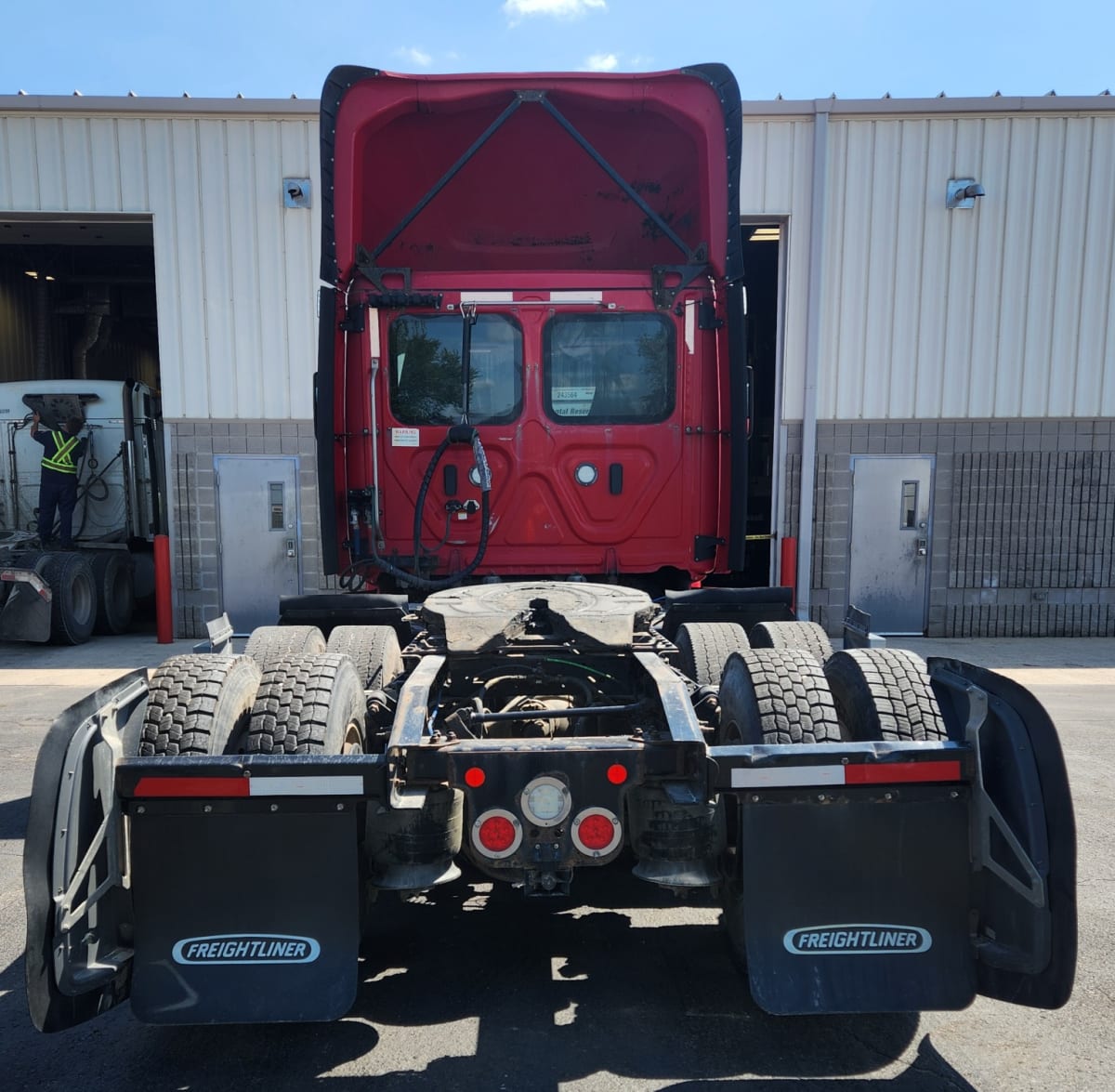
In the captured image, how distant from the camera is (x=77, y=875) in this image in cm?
216

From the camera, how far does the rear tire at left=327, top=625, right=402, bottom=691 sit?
3.76m

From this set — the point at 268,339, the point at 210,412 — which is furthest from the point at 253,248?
the point at 210,412

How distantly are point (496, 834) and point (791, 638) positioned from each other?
202 cm

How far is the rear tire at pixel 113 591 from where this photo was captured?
9.73 metres

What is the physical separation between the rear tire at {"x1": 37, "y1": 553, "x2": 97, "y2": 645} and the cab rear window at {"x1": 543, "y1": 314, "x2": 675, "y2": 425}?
710 cm

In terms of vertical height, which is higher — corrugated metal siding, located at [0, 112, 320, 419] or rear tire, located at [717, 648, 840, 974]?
corrugated metal siding, located at [0, 112, 320, 419]

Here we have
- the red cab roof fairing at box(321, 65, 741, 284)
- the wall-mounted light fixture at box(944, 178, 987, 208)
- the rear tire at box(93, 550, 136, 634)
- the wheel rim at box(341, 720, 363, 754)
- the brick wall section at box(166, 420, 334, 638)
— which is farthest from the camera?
the rear tire at box(93, 550, 136, 634)

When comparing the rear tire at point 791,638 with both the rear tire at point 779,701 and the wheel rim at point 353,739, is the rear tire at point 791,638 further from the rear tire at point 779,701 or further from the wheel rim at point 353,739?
the wheel rim at point 353,739

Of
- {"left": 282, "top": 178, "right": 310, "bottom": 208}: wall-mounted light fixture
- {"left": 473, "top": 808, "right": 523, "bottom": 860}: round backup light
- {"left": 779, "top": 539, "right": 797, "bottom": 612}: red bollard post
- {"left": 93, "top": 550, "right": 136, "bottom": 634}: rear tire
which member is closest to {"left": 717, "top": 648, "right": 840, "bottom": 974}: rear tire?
{"left": 473, "top": 808, "right": 523, "bottom": 860}: round backup light

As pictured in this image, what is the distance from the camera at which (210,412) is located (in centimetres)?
908

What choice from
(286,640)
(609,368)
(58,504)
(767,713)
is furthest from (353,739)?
(58,504)

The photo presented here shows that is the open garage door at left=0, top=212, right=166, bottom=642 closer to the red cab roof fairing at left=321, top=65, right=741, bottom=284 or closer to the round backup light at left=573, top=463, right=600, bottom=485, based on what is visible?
the red cab roof fairing at left=321, top=65, right=741, bottom=284

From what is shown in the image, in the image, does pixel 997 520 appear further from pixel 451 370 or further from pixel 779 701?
pixel 779 701

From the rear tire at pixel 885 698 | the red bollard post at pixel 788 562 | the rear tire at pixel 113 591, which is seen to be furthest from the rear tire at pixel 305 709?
the rear tire at pixel 113 591
